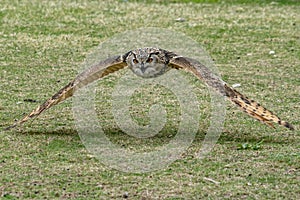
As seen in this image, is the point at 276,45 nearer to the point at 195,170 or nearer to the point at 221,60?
the point at 221,60

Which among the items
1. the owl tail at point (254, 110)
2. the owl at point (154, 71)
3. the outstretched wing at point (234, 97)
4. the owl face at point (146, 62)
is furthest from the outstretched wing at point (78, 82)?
the owl tail at point (254, 110)

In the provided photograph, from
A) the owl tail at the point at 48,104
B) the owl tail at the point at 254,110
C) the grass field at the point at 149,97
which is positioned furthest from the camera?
the owl tail at the point at 48,104

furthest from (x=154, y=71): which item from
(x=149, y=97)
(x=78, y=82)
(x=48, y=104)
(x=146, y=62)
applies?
(x=149, y=97)

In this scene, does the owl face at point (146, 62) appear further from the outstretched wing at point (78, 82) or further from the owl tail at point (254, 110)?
the owl tail at point (254, 110)

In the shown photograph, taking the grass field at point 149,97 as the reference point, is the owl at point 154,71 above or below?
above

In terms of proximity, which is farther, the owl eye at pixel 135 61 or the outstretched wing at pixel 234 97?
the owl eye at pixel 135 61

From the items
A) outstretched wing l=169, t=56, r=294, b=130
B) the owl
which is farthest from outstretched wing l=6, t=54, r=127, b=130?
outstretched wing l=169, t=56, r=294, b=130

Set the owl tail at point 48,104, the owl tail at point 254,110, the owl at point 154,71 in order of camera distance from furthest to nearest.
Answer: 1. the owl tail at point 48,104
2. the owl at point 154,71
3. the owl tail at point 254,110

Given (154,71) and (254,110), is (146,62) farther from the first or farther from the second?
(254,110)

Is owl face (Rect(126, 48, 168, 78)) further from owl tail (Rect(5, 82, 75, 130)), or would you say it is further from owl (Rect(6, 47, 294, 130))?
owl tail (Rect(5, 82, 75, 130))
